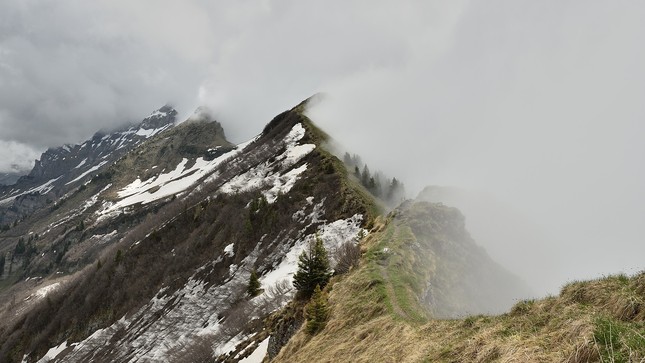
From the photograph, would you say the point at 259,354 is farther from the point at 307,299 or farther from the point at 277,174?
the point at 277,174

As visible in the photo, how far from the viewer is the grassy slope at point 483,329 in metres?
7.56

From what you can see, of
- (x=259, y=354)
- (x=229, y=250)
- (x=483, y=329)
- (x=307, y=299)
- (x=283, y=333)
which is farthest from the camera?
(x=229, y=250)

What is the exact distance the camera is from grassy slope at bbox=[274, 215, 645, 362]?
7.56m

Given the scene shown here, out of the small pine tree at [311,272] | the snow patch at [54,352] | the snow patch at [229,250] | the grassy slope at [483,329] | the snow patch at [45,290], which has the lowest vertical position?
the grassy slope at [483,329]

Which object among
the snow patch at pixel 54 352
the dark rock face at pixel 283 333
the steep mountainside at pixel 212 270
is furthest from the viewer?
the snow patch at pixel 54 352

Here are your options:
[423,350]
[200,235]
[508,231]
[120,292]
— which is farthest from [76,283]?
[508,231]

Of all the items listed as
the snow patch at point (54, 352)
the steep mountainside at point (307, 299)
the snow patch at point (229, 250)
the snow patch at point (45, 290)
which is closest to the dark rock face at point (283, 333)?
the steep mountainside at point (307, 299)

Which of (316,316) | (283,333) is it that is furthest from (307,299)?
(316,316)

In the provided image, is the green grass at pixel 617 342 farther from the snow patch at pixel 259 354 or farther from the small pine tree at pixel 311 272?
the snow patch at pixel 259 354

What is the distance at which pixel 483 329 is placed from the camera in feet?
38.8

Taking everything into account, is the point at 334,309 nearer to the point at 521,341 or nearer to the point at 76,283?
the point at 521,341

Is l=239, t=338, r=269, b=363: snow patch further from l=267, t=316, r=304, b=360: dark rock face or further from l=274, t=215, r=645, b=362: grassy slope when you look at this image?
l=274, t=215, r=645, b=362: grassy slope

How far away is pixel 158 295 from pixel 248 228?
23.9 m

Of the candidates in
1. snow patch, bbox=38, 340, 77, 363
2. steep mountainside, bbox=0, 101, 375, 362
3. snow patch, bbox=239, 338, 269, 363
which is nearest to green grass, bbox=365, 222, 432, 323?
snow patch, bbox=239, 338, 269, 363
